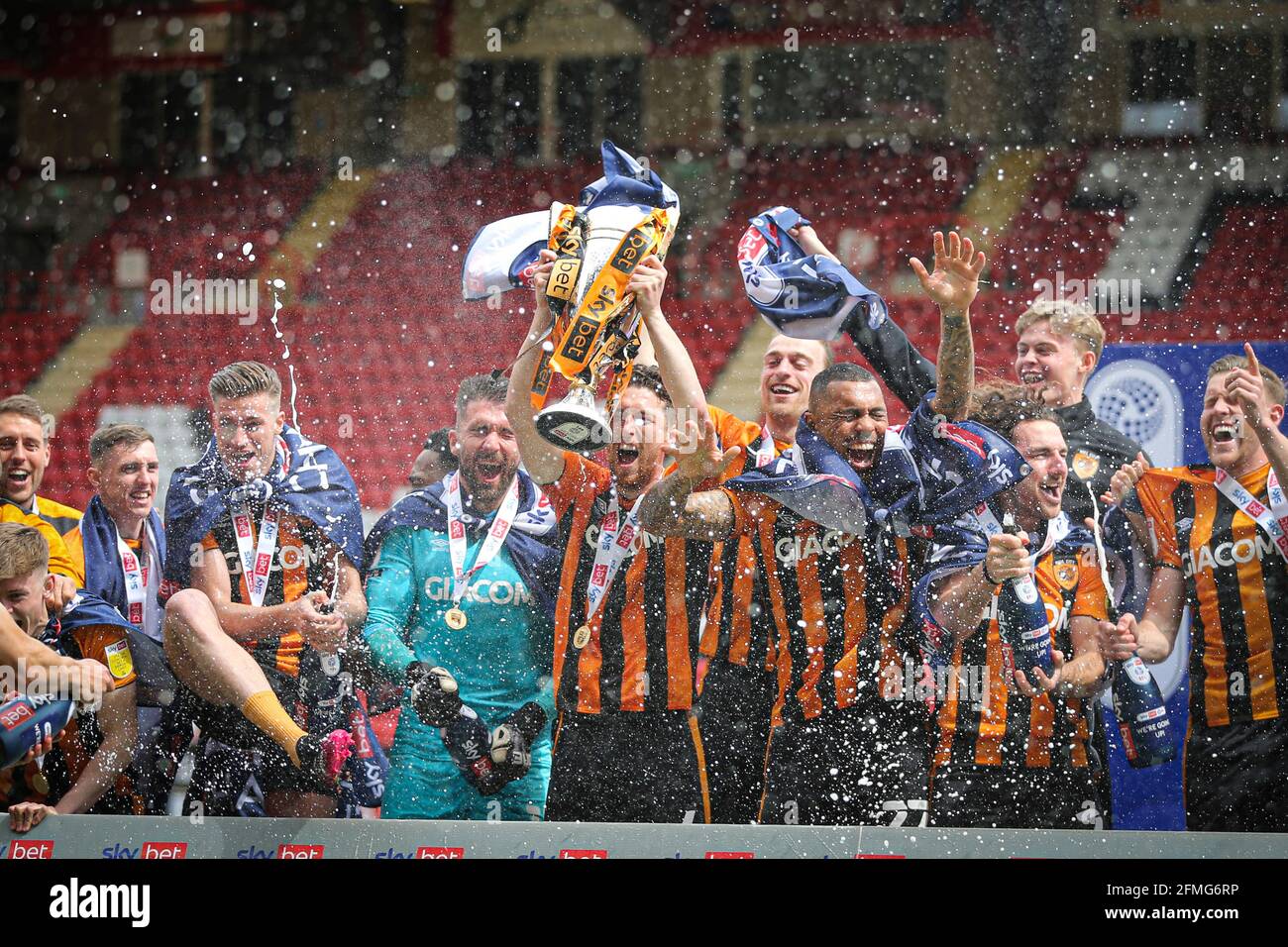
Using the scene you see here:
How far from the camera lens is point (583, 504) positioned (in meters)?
3.03

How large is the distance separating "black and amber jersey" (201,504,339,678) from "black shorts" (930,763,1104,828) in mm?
1752

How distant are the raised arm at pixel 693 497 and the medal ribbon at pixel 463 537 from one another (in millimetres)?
371

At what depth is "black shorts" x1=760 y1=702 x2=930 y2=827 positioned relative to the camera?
9.81ft

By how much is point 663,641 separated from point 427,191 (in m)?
1.66

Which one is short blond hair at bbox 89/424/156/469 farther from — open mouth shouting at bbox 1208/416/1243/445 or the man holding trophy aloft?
open mouth shouting at bbox 1208/416/1243/445

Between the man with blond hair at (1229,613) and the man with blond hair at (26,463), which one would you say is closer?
the man with blond hair at (1229,613)

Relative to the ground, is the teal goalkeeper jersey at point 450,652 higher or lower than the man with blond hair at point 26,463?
lower

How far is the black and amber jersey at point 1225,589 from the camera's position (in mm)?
3027

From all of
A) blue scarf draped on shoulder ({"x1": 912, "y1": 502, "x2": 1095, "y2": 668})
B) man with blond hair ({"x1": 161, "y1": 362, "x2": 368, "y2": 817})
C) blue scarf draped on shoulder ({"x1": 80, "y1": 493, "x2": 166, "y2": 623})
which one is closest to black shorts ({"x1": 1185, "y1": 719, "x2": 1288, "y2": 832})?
blue scarf draped on shoulder ({"x1": 912, "y1": 502, "x2": 1095, "y2": 668})

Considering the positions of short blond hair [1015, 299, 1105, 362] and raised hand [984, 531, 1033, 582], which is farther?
short blond hair [1015, 299, 1105, 362]

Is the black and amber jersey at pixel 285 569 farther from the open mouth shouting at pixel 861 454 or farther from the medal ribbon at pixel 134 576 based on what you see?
the open mouth shouting at pixel 861 454

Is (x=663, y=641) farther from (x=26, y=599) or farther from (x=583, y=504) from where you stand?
(x=26, y=599)

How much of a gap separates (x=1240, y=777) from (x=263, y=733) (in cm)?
265

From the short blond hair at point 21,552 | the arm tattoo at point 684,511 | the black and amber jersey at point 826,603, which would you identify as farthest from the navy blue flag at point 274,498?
the black and amber jersey at point 826,603
